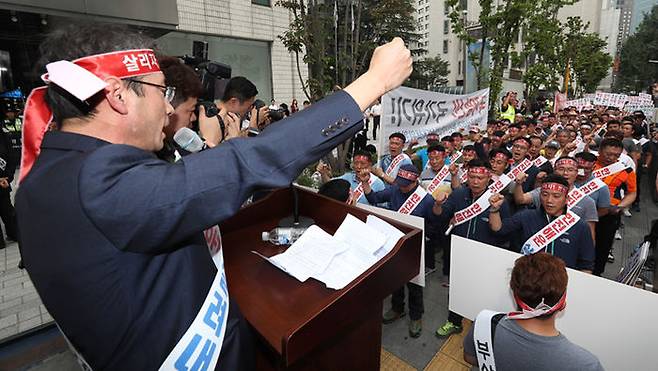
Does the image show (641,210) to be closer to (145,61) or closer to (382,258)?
(382,258)

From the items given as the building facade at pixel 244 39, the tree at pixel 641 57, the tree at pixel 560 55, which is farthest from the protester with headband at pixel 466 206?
the tree at pixel 641 57

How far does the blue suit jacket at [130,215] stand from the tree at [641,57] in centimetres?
5116

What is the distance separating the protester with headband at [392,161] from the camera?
543cm

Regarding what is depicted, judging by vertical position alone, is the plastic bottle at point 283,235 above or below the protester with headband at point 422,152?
above

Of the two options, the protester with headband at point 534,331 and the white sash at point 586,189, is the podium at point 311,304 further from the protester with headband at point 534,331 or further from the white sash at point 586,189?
the white sash at point 586,189

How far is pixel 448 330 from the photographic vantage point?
11.0ft

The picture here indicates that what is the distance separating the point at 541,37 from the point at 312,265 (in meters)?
Answer: 17.2

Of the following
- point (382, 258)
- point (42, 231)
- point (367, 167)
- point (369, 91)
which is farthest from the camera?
point (367, 167)

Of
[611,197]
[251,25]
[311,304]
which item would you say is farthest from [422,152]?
[251,25]

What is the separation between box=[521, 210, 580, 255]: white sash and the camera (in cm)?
313

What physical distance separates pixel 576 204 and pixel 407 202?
183 centimetres

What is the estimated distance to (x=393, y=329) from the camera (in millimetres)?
3512

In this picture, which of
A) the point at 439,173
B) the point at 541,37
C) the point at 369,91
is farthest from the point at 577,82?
the point at 369,91

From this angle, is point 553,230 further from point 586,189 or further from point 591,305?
point 586,189
